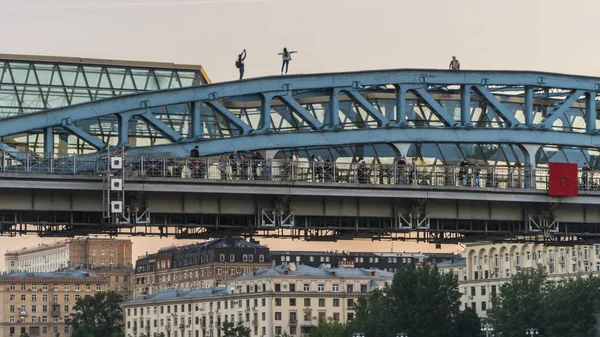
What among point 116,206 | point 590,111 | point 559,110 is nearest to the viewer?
point 116,206

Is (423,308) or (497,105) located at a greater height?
(497,105)

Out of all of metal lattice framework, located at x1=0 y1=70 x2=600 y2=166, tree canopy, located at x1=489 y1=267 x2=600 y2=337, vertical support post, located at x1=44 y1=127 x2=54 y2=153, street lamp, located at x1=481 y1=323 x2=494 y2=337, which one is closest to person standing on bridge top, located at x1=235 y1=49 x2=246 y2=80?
metal lattice framework, located at x1=0 y1=70 x2=600 y2=166

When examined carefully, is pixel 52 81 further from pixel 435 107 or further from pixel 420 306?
pixel 420 306

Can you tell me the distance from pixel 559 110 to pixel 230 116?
15500mm

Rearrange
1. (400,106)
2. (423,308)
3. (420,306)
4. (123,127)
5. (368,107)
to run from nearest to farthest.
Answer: (123,127)
(368,107)
(400,106)
(423,308)
(420,306)

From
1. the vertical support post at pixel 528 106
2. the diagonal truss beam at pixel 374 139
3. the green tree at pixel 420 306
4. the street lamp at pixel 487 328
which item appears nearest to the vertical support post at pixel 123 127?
the diagonal truss beam at pixel 374 139

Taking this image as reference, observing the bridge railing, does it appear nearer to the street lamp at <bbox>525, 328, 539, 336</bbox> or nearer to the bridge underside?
the bridge underside

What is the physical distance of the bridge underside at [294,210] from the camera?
69.4 meters

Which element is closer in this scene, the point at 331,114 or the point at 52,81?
the point at 331,114

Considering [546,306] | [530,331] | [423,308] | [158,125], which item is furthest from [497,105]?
[423,308]

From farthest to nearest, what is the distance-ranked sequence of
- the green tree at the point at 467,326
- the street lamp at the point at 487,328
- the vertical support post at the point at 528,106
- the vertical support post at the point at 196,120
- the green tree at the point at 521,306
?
the green tree at the point at 467,326, the street lamp at the point at 487,328, the green tree at the point at 521,306, the vertical support post at the point at 528,106, the vertical support post at the point at 196,120

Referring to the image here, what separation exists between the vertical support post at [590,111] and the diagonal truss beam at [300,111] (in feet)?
42.3

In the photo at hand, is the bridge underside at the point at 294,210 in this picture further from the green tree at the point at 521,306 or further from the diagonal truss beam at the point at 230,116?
the green tree at the point at 521,306

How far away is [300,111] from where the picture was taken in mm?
74438
